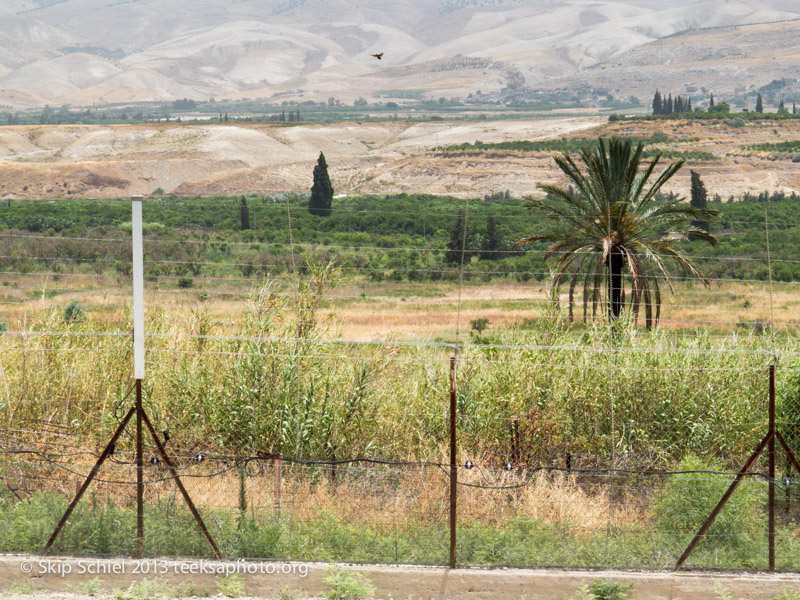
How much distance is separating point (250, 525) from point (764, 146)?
93288 mm

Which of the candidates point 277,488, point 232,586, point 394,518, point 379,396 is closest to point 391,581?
point 394,518

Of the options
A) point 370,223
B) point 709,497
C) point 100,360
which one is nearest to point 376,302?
point 100,360

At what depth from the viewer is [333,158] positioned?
129250 mm

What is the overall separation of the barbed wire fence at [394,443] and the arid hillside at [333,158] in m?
67.9

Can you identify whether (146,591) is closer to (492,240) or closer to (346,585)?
(346,585)

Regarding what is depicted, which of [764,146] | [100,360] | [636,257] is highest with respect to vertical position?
[764,146]

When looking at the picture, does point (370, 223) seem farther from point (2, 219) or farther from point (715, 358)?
point (715, 358)

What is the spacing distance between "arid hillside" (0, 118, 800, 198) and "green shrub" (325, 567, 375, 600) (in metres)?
73.8

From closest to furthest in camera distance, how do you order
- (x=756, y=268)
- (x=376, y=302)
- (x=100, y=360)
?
(x=100, y=360) → (x=376, y=302) → (x=756, y=268)

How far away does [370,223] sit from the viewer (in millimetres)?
52531

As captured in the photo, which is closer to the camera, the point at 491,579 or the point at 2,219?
the point at 491,579

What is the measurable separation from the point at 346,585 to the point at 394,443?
464cm

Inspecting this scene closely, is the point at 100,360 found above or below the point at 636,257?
below

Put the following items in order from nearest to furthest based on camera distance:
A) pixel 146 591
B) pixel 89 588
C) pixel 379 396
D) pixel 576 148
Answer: pixel 146 591
pixel 89 588
pixel 379 396
pixel 576 148
